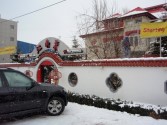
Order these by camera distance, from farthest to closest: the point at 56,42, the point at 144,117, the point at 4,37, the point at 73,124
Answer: the point at 4,37 < the point at 56,42 < the point at 144,117 < the point at 73,124

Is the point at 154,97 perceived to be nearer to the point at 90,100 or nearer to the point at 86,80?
the point at 90,100

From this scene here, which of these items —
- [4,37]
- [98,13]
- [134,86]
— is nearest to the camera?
[134,86]

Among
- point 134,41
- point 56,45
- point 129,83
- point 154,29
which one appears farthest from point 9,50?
point 134,41

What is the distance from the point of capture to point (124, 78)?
37.9 feet

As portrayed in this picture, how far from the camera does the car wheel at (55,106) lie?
9.31 meters

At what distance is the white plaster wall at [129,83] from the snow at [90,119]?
1509 millimetres

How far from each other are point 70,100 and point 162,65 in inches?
175

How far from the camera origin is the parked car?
26.7 ft

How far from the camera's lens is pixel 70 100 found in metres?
12.4

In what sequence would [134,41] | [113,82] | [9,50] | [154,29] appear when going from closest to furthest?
[154,29] → [113,82] → [9,50] → [134,41]

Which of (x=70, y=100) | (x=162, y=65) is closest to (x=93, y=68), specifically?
(x=70, y=100)

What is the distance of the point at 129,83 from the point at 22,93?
473 centimetres

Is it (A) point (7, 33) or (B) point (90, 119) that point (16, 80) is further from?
(A) point (7, 33)

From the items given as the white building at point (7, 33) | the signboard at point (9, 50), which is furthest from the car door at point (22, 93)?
the white building at point (7, 33)
